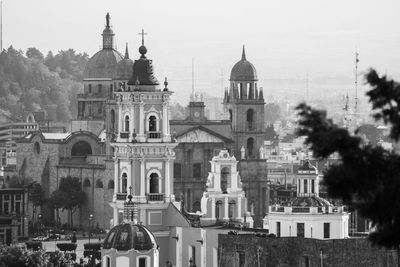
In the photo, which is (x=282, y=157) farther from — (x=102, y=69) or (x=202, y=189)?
(x=202, y=189)

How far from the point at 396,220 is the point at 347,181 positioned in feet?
2.75

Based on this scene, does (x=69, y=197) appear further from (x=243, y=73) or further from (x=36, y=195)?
(x=243, y=73)

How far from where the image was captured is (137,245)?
212 feet

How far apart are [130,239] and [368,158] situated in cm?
3398

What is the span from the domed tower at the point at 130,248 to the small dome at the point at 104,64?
59424 millimetres

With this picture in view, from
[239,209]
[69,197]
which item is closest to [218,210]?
[239,209]

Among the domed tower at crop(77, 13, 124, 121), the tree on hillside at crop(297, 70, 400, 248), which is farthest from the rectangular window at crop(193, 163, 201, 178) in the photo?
the tree on hillside at crop(297, 70, 400, 248)

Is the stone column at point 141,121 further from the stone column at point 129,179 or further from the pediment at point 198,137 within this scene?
the pediment at point 198,137

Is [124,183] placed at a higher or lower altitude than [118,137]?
lower

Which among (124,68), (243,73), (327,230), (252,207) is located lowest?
(327,230)

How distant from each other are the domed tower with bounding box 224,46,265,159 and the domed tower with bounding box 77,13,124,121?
10172 millimetres

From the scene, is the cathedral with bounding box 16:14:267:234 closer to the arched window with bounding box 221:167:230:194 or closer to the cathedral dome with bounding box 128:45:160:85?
the cathedral dome with bounding box 128:45:160:85

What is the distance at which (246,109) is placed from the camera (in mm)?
114188

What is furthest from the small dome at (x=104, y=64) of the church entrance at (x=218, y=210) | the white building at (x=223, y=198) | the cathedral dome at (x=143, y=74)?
the cathedral dome at (x=143, y=74)
